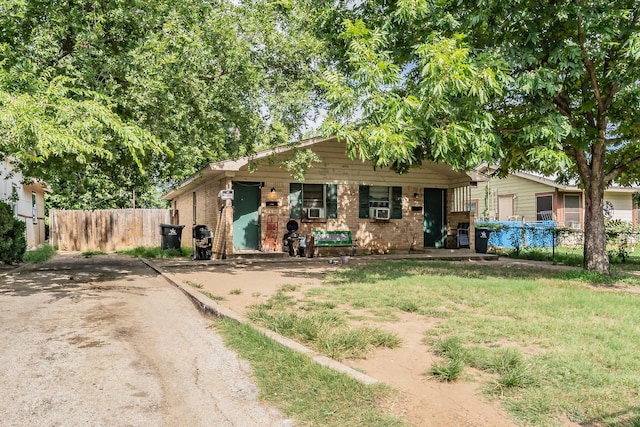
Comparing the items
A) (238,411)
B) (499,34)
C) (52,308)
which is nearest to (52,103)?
(52,308)

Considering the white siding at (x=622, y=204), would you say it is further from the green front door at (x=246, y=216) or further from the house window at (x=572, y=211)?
the green front door at (x=246, y=216)

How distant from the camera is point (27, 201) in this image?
2350cm

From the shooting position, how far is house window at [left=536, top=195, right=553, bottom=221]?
24438 mm

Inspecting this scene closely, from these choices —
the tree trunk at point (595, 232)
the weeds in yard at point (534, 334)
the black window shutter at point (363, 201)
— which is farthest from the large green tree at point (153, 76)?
the tree trunk at point (595, 232)

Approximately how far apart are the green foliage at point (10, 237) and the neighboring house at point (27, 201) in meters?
3.59

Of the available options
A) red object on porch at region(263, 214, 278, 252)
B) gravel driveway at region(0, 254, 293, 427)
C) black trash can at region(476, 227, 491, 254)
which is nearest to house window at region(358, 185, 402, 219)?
black trash can at region(476, 227, 491, 254)

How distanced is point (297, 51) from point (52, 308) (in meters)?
8.08

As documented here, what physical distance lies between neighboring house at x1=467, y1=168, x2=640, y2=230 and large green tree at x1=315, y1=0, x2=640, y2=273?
43.2ft

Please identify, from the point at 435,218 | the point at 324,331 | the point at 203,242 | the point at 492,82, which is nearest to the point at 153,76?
the point at 492,82

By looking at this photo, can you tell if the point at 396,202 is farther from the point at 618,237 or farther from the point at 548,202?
the point at 548,202

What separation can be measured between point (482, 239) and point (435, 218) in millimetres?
1932

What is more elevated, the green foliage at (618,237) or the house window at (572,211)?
the house window at (572,211)

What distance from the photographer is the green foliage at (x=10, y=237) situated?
42.2ft

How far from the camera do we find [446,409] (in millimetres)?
3291
